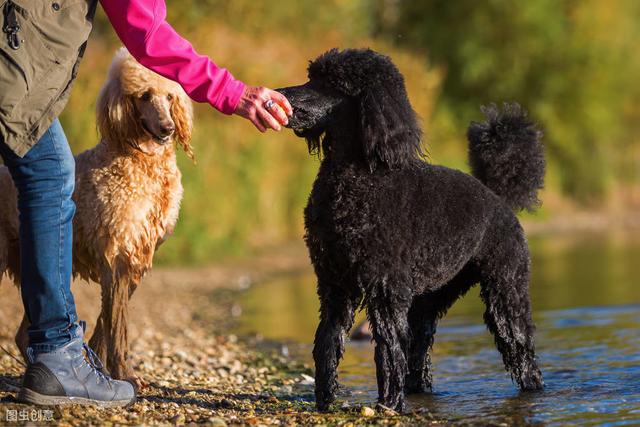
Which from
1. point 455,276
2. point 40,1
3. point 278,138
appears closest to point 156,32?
point 40,1

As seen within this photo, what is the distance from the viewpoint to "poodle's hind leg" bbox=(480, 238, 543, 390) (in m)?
5.52

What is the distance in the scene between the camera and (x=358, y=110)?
16.2 ft

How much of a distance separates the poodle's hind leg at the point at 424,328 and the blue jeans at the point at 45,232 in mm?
2327

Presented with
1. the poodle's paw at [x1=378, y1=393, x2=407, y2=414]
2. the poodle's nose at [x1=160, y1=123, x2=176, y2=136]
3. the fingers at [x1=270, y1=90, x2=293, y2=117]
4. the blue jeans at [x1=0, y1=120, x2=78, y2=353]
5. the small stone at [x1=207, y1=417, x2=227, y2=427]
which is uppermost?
the poodle's nose at [x1=160, y1=123, x2=176, y2=136]

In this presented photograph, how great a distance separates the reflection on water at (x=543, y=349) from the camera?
5.28 meters

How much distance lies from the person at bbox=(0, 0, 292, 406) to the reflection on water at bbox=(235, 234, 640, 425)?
197 cm

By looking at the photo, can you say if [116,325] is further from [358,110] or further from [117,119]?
[358,110]

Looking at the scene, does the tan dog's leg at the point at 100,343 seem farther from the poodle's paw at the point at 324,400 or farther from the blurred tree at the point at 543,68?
the blurred tree at the point at 543,68

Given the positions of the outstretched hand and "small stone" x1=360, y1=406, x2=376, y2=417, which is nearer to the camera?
the outstretched hand

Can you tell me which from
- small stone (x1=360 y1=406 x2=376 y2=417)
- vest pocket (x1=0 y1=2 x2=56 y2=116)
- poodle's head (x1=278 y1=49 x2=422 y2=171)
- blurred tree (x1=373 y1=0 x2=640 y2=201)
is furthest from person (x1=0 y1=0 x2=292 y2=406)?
blurred tree (x1=373 y1=0 x2=640 y2=201)

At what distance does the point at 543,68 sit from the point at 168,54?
25.4 metres


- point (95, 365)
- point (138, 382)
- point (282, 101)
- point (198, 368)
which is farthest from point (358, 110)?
point (198, 368)

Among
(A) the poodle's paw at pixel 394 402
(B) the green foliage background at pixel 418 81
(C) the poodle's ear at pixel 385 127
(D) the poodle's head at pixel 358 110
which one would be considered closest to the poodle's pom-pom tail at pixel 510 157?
(D) the poodle's head at pixel 358 110

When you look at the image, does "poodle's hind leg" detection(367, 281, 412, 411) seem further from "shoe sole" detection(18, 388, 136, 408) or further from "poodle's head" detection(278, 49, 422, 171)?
"shoe sole" detection(18, 388, 136, 408)
